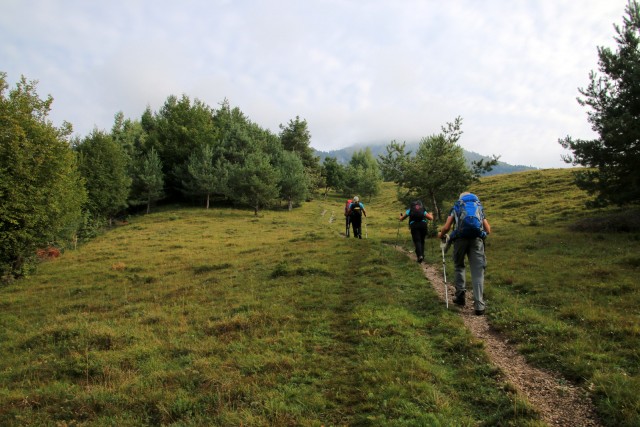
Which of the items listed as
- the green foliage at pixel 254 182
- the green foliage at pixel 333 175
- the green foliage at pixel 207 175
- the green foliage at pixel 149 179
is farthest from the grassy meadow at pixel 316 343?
the green foliage at pixel 333 175

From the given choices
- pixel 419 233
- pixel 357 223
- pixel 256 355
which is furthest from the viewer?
pixel 357 223

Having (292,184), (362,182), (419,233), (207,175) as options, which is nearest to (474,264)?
(419,233)

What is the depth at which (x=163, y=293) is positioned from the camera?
14.5m

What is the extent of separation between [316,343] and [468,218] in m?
5.16

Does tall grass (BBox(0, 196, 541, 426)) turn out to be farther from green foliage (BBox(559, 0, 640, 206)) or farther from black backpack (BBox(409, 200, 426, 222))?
green foliage (BBox(559, 0, 640, 206))

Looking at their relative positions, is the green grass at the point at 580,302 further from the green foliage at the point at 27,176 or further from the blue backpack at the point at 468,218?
the green foliage at the point at 27,176

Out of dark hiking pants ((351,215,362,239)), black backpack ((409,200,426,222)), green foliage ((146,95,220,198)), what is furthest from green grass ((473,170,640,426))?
green foliage ((146,95,220,198))

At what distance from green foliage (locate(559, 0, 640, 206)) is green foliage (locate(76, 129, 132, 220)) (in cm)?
5158

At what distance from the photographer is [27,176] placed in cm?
2133

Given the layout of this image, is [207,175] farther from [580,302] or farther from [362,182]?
[580,302]

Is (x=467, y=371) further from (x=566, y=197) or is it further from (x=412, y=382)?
(x=566, y=197)

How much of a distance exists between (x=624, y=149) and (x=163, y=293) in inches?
937

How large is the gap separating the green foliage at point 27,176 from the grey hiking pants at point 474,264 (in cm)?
2328

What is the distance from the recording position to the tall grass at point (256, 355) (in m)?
5.48
